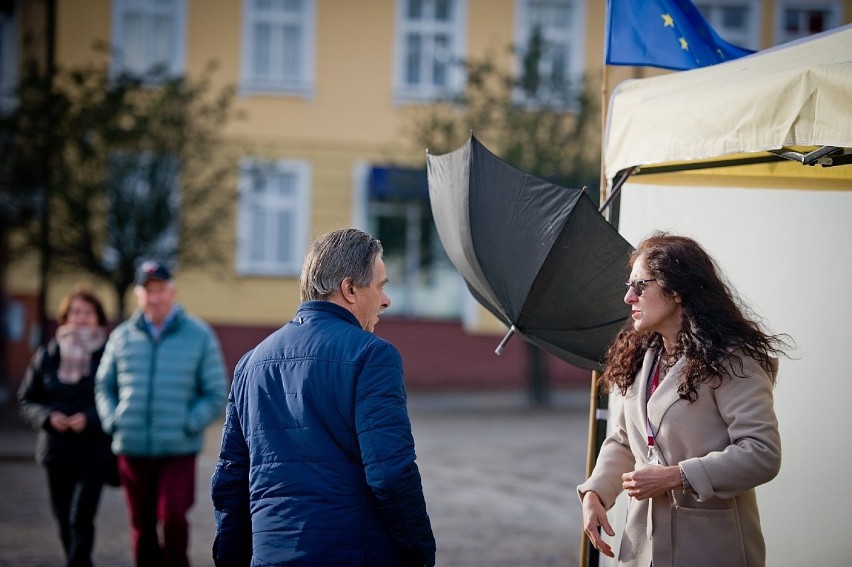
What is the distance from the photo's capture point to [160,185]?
55.4 ft

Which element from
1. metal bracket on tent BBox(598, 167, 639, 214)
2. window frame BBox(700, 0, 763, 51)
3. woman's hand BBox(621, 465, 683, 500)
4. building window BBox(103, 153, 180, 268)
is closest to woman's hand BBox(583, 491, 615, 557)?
woman's hand BBox(621, 465, 683, 500)

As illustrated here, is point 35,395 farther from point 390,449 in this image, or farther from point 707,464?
point 707,464

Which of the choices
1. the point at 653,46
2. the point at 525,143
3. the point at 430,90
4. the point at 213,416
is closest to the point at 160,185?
the point at 525,143

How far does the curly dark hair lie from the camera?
3.70 metres

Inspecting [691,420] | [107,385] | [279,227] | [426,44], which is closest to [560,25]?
[426,44]

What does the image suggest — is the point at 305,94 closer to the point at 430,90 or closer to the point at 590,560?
the point at 430,90

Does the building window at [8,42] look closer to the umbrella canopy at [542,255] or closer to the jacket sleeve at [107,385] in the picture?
the jacket sleeve at [107,385]

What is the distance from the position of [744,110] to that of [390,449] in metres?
1.69

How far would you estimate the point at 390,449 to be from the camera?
11.6 ft

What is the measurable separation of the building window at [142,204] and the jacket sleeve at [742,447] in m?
13.8

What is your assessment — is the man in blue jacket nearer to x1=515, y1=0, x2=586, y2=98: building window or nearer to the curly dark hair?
the curly dark hair

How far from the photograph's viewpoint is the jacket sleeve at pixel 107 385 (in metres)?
6.82

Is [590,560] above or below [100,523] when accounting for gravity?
above

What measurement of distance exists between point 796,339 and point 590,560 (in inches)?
49.1
